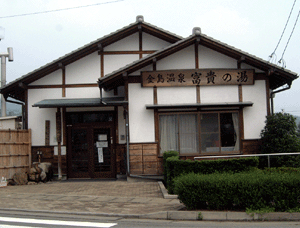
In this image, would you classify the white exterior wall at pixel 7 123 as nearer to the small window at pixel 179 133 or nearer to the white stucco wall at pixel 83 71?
the white stucco wall at pixel 83 71

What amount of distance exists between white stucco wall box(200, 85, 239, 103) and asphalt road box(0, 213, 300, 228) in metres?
7.34

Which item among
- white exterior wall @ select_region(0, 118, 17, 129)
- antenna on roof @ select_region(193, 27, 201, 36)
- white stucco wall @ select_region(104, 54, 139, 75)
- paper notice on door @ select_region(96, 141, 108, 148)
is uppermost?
antenna on roof @ select_region(193, 27, 201, 36)

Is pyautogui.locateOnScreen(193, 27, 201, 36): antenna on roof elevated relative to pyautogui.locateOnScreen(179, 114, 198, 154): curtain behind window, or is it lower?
elevated

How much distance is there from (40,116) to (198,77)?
7.17 m

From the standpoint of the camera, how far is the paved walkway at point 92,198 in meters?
9.17

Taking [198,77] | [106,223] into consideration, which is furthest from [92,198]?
[198,77]

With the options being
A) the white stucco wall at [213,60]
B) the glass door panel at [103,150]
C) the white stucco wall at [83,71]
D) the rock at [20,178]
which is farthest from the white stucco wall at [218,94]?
the rock at [20,178]

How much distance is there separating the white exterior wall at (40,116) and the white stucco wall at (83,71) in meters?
0.87

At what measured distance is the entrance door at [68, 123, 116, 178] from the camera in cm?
1584

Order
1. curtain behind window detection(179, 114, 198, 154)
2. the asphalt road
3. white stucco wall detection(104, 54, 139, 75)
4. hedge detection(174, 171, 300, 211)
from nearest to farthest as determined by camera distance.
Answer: the asphalt road < hedge detection(174, 171, 300, 211) < curtain behind window detection(179, 114, 198, 154) < white stucco wall detection(104, 54, 139, 75)

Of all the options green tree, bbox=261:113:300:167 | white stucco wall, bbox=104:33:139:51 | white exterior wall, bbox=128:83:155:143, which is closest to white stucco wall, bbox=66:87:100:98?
white stucco wall, bbox=104:33:139:51

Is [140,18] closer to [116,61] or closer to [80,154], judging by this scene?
[116,61]

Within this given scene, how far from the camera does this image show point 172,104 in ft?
46.6

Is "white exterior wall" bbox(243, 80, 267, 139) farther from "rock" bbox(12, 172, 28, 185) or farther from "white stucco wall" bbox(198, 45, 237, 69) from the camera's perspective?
"rock" bbox(12, 172, 28, 185)
